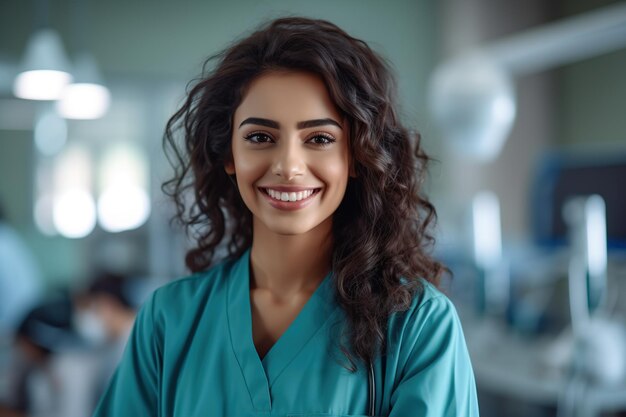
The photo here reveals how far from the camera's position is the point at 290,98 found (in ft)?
3.08

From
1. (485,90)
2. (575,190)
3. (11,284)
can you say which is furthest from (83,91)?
(575,190)

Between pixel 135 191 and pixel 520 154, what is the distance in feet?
10.3

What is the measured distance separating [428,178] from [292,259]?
1.07ft

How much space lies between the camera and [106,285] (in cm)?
301

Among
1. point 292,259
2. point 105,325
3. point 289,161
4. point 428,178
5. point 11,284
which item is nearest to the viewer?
point 289,161

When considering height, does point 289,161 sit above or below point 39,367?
above

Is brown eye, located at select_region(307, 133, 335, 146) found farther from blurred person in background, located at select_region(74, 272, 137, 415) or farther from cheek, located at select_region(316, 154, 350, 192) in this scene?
blurred person in background, located at select_region(74, 272, 137, 415)

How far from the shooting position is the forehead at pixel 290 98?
94cm

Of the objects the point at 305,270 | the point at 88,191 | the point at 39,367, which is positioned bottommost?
the point at 39,367

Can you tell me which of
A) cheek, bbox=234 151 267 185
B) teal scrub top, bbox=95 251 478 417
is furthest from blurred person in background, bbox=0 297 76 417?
cheek, bbox=234 151 267 185

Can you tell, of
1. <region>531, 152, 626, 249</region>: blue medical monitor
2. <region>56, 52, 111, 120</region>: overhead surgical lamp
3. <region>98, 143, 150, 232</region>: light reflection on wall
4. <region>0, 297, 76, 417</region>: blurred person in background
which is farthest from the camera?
<region>98, 143, 150, 232</region>: light reflection on wall

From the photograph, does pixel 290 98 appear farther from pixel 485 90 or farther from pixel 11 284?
pixel 11 284

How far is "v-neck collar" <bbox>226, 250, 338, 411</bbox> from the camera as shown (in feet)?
3.14

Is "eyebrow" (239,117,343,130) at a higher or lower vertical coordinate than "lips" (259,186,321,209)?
higher
